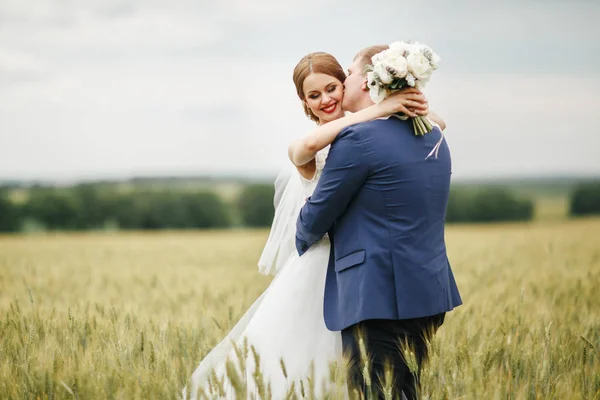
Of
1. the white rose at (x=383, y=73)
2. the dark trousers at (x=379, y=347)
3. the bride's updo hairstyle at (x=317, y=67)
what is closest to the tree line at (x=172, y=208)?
the bride's updo hairstyle at (x=317, y=67)

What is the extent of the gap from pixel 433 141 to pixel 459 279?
15.5ft

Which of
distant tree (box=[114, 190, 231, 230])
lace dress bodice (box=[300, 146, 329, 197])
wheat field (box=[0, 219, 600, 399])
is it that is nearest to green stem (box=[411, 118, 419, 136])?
lace dress bodice (box=[300, 146, 329, 197])

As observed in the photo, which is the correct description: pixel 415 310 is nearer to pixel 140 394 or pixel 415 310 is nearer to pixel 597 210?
pixel 140 394

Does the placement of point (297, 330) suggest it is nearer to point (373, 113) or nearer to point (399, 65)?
point (373, 113)

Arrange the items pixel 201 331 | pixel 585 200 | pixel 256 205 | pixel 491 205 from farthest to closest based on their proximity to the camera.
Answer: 1. pixel 491 205
2. pixel 256 205
3. pixel 585 200
4. pixel 201 331

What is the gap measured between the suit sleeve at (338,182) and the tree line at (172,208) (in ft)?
71.6

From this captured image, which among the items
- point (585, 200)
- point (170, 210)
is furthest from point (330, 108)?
point (585, 200)

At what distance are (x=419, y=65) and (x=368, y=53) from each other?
399 mm

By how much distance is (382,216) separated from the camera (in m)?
2.80

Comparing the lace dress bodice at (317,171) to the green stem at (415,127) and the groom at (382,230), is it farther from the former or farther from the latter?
the green stem at (415,127)

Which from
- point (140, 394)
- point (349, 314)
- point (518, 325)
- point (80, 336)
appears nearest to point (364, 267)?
point (349, 314)

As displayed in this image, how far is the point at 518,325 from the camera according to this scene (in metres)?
4.02

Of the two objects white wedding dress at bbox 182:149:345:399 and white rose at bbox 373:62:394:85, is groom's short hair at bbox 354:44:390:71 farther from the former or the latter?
white wedding dress at bbox 182:149:345:399

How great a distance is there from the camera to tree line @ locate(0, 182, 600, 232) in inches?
967
